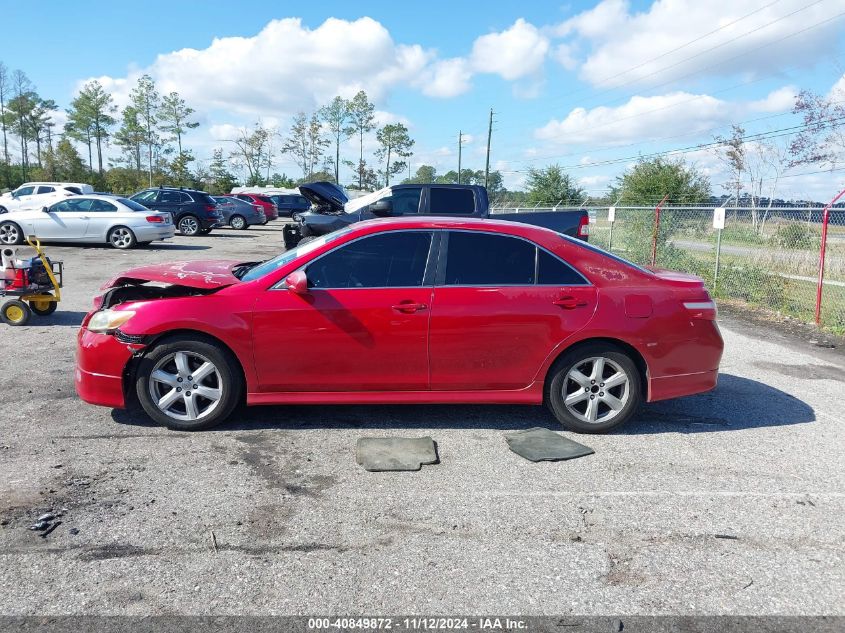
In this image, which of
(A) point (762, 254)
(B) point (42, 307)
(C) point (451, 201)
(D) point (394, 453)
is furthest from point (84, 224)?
(D) point (394, 453)

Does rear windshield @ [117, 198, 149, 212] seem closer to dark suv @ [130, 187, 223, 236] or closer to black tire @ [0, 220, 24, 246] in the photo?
black tire @ [0, 220, 24, 246]

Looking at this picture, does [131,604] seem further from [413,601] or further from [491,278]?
[491,278]

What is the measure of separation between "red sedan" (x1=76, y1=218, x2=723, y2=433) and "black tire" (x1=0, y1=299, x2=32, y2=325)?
461 centimetres

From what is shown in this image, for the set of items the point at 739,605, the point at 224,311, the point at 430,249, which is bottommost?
the point at 739,605

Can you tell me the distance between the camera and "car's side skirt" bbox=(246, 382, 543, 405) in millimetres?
4969

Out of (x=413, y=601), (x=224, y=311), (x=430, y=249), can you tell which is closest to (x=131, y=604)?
(x=413, y=601)

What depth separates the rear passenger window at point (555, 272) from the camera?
16.7 ft

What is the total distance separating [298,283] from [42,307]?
20.6 feet

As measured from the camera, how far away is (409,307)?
4906 mm

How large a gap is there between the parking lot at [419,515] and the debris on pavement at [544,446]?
0.13 m

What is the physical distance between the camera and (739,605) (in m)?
2.97

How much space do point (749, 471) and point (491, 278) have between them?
2.18 metres

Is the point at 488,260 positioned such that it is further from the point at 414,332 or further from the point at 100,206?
the point at 100,206

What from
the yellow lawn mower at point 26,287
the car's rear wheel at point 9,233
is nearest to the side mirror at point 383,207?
the yellow lawn mower at point 26,287
